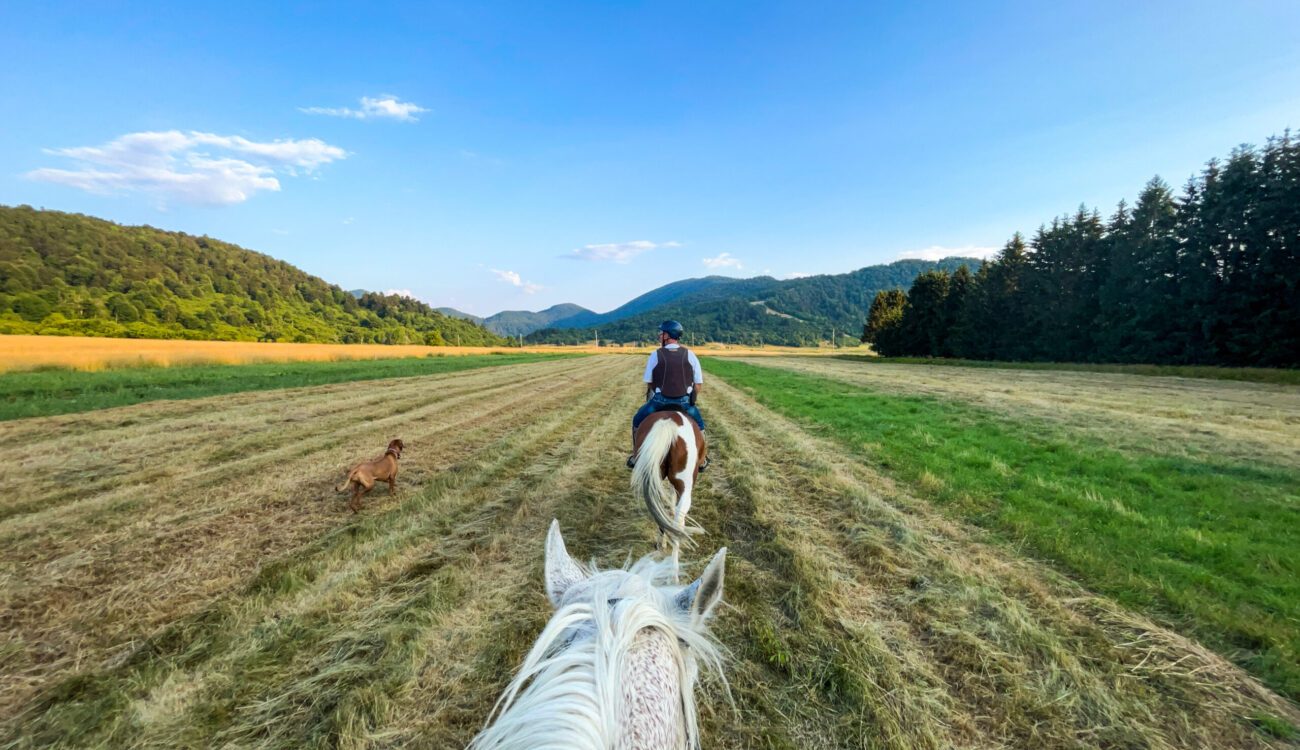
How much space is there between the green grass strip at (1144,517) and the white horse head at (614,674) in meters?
4.42

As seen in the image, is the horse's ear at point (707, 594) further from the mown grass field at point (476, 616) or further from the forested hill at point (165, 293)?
the forested hill at point (165, 293)

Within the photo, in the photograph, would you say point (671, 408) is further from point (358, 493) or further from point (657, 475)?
point (358, 493)

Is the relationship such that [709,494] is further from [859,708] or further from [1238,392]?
[1238,392]

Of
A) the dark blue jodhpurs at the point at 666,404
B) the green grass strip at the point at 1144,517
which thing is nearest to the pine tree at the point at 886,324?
the green grass strip at the point at 1144,517

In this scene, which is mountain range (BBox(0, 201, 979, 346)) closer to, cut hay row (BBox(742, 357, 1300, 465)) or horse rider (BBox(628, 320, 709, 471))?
horse rider (BBox(628, 320, 709, 471))

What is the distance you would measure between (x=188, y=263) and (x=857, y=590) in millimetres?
117788

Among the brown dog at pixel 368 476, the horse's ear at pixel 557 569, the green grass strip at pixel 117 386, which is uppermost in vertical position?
the horse's ear at pixel 557 569

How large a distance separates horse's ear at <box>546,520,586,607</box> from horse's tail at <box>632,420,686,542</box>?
7.34 feet

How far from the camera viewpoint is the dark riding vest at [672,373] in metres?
5.71

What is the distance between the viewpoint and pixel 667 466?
4945 mm

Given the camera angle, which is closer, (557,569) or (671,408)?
(557,569)

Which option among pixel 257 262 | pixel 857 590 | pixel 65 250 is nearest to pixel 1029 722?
pixel 857 590

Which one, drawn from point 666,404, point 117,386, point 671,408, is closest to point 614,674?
point 671,408

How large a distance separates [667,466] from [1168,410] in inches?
626
